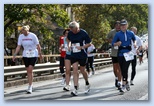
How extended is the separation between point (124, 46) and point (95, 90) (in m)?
1.18

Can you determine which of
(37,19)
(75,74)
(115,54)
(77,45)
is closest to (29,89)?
(75,74)

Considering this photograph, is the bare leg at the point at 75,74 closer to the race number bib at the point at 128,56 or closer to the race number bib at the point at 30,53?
the race number bib at the point at 30,53

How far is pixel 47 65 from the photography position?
12.2 m

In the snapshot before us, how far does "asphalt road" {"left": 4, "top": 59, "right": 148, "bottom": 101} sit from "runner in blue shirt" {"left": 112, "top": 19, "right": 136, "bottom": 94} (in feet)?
1.03

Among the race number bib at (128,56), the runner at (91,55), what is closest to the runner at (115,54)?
the runner at (91,55)

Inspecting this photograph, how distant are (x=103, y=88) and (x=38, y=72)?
156 centimetres

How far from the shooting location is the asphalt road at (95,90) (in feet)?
32.8

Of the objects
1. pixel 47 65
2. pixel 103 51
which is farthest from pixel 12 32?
pixel 103 51

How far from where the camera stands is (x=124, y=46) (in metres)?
10.4

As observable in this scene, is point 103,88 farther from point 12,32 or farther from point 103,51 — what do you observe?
point 12,32

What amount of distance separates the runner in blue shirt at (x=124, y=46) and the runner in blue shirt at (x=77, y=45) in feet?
1.83

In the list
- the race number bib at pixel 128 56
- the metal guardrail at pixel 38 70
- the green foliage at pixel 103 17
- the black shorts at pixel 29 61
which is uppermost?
the green foliage at pixel 103 17

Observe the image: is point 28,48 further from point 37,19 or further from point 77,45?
point 37,19

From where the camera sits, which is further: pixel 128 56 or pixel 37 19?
pixel 37 19
